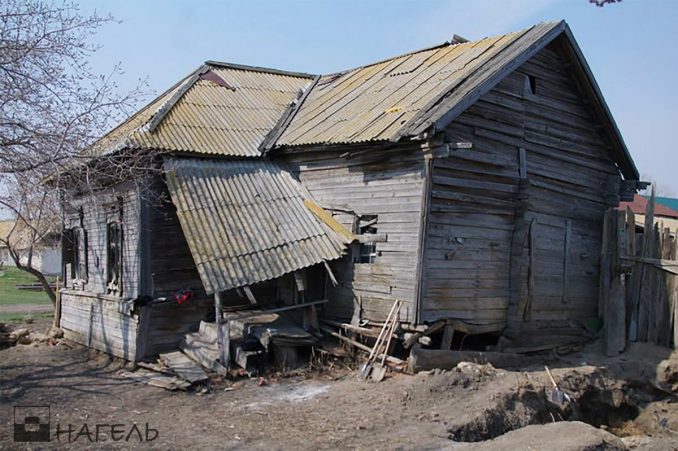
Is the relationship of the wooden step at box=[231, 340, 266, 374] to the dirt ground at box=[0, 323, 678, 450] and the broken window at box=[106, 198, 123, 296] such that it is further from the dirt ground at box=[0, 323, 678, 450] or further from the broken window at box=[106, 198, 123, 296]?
the broken window at box=[106, 198, 123, 296]

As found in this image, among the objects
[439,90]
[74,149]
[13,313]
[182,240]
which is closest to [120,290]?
[182,240]

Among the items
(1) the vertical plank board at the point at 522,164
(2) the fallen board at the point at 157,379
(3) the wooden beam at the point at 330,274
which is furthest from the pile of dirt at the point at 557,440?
(1) the vertical plank board at the point at 522,164

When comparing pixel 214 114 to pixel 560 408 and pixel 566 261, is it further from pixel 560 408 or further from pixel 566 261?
pixel 560 408

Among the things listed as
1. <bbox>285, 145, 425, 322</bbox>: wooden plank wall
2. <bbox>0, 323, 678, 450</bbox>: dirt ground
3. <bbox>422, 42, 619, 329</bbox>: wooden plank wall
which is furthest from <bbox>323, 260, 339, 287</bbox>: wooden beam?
<bbox>422, 42, 619, 329</bbox>: wooden plank wall

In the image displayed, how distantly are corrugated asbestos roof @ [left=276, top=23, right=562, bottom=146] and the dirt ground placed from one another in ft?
14.3

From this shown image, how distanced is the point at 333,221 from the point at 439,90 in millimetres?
3213

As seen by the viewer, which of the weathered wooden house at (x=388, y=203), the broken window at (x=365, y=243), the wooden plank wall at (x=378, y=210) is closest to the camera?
the wooden plank wall at (x=378, y=210)

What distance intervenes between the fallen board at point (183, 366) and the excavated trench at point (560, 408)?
14.0 ft

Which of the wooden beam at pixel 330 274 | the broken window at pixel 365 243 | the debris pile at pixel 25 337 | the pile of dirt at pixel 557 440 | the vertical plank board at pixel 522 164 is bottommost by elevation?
the debris pile at pixel 25 337

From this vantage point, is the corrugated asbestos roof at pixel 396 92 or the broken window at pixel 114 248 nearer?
the corrugated asbestos roof at pixel 396 92

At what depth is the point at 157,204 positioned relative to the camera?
11.8 meters

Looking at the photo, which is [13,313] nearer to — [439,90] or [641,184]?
[439,90]

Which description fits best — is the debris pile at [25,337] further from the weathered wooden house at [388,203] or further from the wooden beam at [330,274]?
the wooden beam at [330,274]

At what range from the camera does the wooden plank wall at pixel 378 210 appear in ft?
35.0
